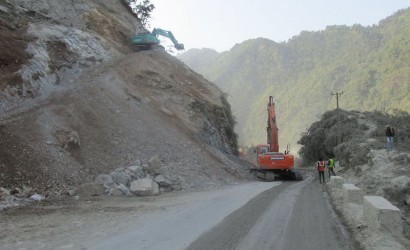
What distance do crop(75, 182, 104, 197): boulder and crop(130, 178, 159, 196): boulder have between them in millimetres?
1355

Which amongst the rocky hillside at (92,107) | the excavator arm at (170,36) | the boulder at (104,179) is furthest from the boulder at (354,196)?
the excavator arm at (170,36)

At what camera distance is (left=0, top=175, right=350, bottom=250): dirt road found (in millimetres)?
8820

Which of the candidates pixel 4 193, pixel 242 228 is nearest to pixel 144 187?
pixel 4 193

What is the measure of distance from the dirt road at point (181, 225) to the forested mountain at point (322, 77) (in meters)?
97.8

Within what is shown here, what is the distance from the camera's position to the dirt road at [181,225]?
882 cm

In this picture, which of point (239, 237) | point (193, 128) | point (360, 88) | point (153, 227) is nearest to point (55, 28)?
point (193, 128)

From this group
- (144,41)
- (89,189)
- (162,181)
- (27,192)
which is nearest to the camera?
(27,192)

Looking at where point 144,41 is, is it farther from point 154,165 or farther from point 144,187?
point 144,187

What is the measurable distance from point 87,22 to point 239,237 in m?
26.6

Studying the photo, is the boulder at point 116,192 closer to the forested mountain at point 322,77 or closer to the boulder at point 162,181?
the boulder at point 162,181

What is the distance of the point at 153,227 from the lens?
10633 mm

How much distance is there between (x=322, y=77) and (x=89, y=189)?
150 meters

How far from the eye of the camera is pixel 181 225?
10.8 meters

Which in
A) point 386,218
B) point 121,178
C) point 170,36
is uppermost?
point 170,36
